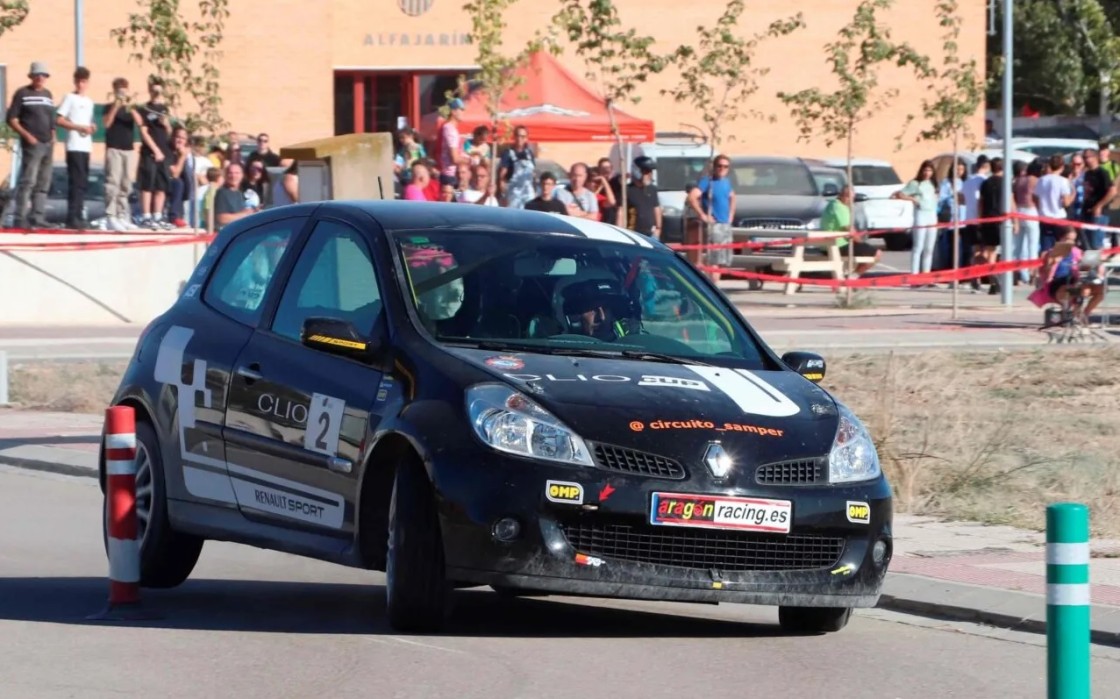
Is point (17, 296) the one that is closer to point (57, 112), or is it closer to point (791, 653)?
point (57, 112)

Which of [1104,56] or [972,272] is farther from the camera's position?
[1104,56]

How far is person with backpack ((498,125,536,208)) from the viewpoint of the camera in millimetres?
27109

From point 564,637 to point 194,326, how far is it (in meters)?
2.30

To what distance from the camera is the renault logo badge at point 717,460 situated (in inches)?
301

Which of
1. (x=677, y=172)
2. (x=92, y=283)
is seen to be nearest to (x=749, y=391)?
(x=92, y=283)

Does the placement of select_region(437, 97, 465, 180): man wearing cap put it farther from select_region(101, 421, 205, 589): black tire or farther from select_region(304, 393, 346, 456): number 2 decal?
select_region(304, 393, 346, 456): number 2 decal

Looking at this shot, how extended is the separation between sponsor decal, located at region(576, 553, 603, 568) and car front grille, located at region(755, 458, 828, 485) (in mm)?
620

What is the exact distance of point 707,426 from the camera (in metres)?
7.74

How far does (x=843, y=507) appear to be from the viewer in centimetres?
791

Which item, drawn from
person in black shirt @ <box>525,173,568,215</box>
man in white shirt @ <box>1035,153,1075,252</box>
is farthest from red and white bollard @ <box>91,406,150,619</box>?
man in white shirt @ <box>1035,153,1075,252</box>

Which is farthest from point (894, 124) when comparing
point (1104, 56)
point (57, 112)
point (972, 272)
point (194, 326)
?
point (194, 326)

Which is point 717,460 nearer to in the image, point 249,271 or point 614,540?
point 614,540

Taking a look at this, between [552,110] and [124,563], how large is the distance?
27409mm

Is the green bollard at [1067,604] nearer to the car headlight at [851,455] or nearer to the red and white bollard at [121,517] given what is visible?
the car headlight at [851,455]
